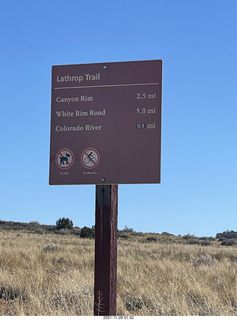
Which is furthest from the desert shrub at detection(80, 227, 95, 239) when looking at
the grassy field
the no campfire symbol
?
the no campfire symbol

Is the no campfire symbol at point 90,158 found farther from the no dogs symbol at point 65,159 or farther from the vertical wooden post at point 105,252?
the vertical wooden post at point 105,252

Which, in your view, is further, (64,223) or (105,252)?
(64,223)

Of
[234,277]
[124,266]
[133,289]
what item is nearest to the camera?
[133,289]

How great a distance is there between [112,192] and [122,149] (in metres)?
0.63

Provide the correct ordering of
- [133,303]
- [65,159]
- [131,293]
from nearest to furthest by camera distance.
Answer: [65,159]
[133,303]
[131,293]

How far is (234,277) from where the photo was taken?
11953 millimetres

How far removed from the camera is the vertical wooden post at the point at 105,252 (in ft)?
21.0

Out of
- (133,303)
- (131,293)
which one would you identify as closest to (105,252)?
(133,303)

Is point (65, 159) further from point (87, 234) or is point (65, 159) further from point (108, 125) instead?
point (87, 234)

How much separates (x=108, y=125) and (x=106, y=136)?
146mm

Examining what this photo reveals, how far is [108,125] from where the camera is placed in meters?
6.34

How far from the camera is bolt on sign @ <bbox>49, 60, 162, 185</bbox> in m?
6.19

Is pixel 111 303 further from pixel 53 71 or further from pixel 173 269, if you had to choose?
pixel 173 269

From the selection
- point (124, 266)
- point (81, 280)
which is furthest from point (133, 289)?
point (124, 266)
